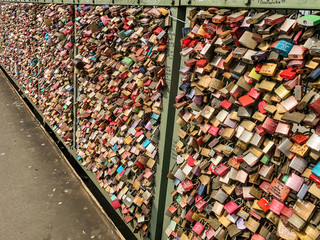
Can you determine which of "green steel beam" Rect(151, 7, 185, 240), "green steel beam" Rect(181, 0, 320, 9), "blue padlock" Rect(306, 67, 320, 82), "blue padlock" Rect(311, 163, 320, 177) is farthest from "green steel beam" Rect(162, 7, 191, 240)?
"blue padlock" Rect(311, 163, 320, 177)

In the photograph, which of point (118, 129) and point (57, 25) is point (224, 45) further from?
point (57, 25)

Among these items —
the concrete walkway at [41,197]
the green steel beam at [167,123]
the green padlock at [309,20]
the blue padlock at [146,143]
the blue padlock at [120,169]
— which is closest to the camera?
the green padlock at [309,20]

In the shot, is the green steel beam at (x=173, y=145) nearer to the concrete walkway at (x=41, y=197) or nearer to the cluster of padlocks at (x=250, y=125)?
the cluster of padlocks at (x=250, y=125)

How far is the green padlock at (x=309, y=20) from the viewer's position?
4.19ft

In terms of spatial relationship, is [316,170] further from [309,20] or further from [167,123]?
[167,123]

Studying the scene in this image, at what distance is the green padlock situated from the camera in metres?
1.28

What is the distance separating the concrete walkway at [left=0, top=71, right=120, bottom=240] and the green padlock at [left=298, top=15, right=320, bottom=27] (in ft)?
9.78

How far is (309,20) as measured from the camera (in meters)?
1.29

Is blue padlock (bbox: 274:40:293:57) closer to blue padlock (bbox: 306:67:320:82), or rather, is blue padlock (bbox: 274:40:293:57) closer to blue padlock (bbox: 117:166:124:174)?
blue padlock (bbox: 306:67:320:82)

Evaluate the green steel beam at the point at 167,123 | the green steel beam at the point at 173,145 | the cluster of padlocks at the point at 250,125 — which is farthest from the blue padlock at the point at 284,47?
the green steel beam at the point at 167,123

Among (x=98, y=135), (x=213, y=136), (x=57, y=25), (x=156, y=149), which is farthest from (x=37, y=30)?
(x=213, y=136)

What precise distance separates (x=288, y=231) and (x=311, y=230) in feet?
0.42

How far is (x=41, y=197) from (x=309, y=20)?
3952 millimetres

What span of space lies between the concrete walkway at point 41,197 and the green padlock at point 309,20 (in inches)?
117
